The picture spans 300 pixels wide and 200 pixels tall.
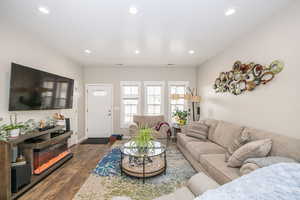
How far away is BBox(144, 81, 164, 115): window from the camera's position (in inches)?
207

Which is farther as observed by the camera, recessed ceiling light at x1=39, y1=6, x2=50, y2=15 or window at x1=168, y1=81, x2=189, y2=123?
window at x1=168, y1=81, x2=189, y2=123

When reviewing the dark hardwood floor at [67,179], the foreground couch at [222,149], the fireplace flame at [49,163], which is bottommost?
the dark hardwood floor at [67,179]

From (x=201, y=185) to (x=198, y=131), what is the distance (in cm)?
212

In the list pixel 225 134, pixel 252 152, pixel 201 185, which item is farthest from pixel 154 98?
pixel 201 185

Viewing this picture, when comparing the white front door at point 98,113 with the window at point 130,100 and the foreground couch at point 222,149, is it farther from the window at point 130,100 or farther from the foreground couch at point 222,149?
the foreground couch at point 222,149

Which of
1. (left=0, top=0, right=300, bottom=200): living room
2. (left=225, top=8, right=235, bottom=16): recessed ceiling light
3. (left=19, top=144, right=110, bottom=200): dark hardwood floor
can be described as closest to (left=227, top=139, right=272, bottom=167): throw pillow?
(left=0, top=0, right=300, bottom=200): living room

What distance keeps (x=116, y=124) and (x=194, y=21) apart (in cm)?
425

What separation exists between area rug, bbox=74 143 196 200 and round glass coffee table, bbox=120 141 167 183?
14cm

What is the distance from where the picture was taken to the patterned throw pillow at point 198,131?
3.26m

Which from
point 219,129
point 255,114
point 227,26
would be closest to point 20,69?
point 227,26

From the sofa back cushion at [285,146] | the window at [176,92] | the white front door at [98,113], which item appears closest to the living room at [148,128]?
the sofa back cushion at [285,146]

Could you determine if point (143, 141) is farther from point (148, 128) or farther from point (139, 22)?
point (139, 22)

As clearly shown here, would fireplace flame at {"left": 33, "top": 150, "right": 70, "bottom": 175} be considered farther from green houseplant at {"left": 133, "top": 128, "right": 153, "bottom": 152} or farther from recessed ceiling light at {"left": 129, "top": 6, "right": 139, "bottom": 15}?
recessed ceiling light at {"left": 129, "top": 6, "right": 139, "bottom": 15}

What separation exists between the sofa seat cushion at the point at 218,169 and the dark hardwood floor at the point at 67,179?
2113 mm
